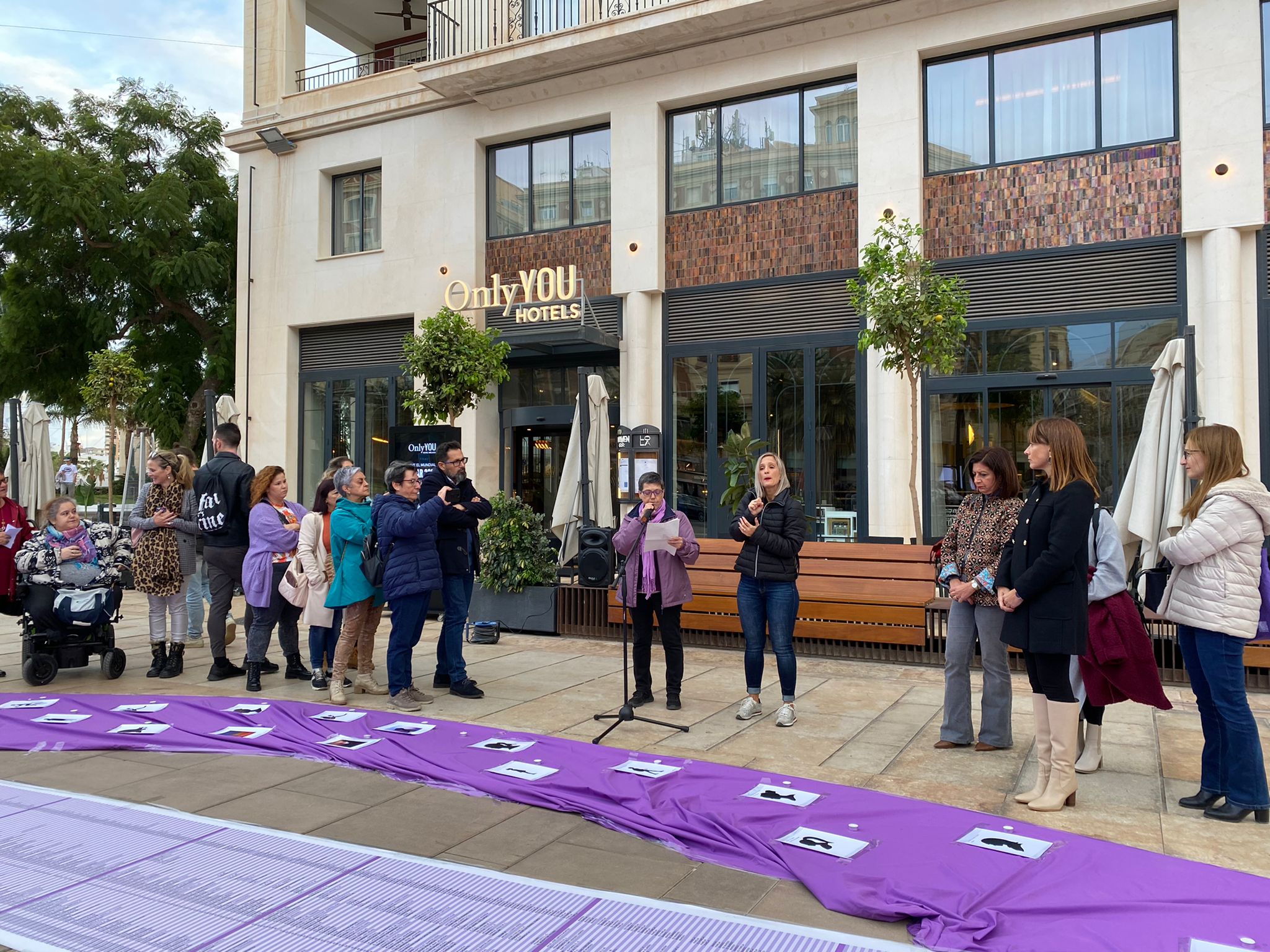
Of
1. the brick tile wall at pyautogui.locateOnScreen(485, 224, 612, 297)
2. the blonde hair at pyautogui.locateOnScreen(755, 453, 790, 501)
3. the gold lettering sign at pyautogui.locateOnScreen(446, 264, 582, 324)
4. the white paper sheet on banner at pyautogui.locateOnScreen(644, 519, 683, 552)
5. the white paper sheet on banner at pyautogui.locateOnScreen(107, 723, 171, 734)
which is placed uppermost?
the brick tile wall at pyautogui.locateOnScreen(485, 224, 612, 297)

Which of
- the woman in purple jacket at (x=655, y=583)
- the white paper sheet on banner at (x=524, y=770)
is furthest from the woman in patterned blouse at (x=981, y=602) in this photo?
the white paper sheet on banner at (x=524, y=770)

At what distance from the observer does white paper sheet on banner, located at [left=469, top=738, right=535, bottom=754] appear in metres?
6.05

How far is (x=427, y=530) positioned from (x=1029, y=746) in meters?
4.54

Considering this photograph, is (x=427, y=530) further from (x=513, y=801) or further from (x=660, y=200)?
(x=660, y=200)

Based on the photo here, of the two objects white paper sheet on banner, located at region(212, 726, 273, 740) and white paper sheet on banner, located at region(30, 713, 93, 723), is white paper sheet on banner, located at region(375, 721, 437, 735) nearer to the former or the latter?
white paper sheet on banner, located at region(212, 726, 273, 740)

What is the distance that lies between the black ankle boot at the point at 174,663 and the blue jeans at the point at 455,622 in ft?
8.78

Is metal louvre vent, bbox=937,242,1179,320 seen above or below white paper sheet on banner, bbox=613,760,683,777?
above

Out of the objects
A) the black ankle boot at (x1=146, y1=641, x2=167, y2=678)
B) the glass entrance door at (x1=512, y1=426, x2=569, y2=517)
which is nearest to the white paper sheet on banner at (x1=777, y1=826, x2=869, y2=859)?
the black ankle boot at (x1=146, y1=641, x2=167, y2=678)

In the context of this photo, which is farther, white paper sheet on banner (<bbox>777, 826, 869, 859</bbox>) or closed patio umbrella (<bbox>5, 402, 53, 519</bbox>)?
closed patio umbrella (<bbox>5, 402, 53, 519</bbox>)

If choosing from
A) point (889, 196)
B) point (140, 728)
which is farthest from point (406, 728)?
point (889, 196)

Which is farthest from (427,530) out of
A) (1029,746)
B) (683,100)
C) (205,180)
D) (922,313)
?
(205,180)

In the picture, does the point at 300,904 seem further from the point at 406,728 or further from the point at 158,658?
the point at 158,658

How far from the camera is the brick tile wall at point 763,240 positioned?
1378 cm

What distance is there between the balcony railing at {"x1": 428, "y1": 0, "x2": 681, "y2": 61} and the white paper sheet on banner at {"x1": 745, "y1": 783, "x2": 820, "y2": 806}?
13.4 meters
